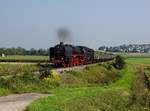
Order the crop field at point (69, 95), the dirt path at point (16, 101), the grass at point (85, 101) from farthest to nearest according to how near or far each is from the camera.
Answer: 1. the crop field at point (69, 95)
2. the grass at point (85, 101)
3. the dirt path at point (16, 101)

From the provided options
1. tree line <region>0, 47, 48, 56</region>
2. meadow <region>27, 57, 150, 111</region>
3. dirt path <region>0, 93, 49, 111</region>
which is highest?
tree line <region>0, 47, 48, 56</region>

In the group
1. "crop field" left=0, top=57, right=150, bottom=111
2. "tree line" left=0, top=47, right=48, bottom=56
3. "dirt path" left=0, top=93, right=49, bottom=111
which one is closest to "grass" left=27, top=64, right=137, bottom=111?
"crop field" left=0, top=57, right=150, bottom=111

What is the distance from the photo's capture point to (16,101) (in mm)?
24266

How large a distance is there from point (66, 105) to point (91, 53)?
49.9 meters

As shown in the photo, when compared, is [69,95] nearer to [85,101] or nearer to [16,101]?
[85,101]

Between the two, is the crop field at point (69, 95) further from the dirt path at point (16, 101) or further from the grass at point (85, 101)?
the dirt path at point (16, 101)

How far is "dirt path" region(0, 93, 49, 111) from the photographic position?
21950 mm

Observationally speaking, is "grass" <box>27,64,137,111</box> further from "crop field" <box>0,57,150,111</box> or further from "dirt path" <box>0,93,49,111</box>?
"dirt path" <box>0,93,49,111</box>

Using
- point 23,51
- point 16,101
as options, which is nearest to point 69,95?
point 16,101

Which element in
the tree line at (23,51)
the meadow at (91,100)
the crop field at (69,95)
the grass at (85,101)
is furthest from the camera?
the tree line at (23,51)

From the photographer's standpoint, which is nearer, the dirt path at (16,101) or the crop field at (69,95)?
the dirt path at (16,101)

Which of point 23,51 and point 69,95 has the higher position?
point 23,51

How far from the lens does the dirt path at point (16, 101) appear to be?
72.0ft

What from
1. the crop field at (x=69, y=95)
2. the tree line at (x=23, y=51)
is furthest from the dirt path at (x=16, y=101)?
the tree line at (x=23, y=51)
